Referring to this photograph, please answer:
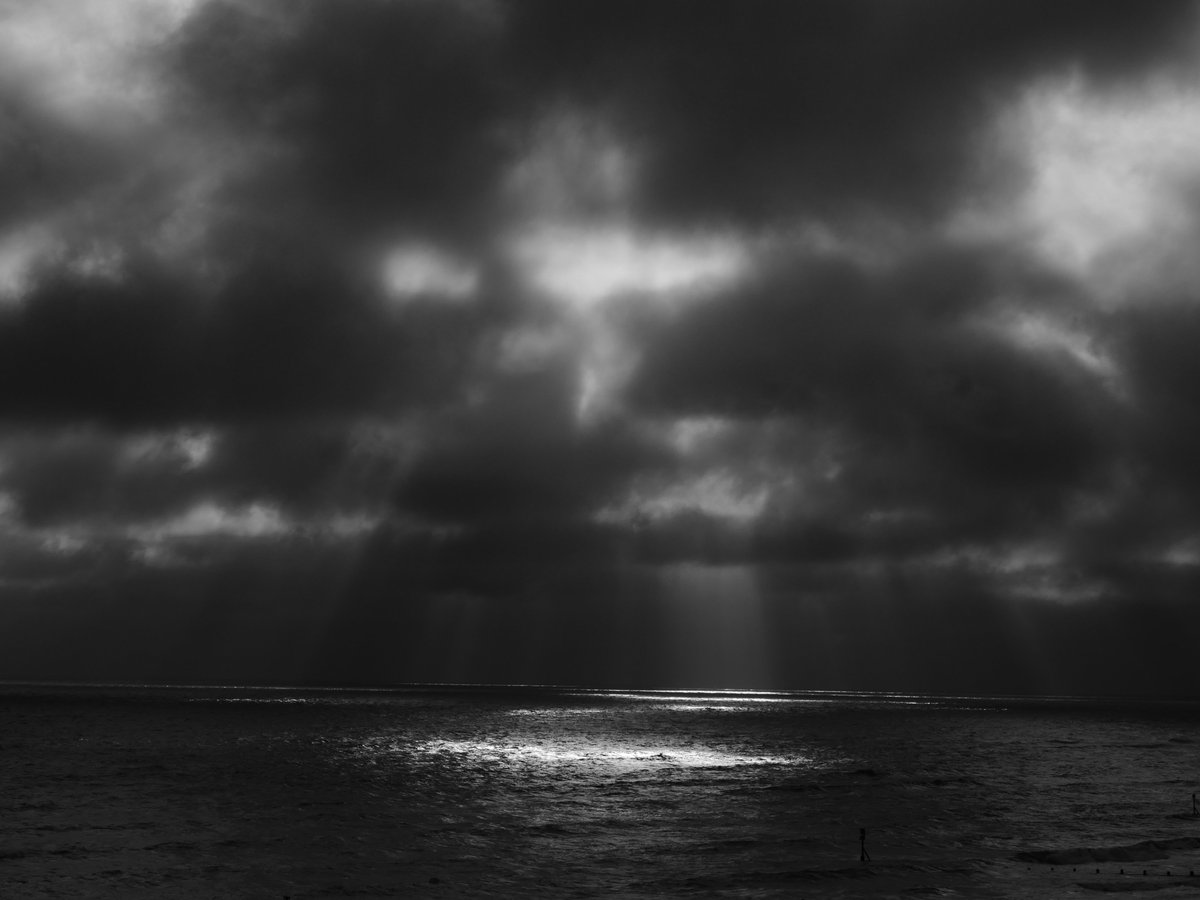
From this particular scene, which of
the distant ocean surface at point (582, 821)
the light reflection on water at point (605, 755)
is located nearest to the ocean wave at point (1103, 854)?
the distant ocean surface at point (582, 821)

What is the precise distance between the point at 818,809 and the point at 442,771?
36762 millimetres

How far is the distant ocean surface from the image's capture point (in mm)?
39375

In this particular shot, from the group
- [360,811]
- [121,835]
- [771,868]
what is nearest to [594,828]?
[771,868]

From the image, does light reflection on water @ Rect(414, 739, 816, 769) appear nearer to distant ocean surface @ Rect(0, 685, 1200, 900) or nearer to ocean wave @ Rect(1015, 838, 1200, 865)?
distant ocean surface @ Rect(0, 685, 1200, 900)

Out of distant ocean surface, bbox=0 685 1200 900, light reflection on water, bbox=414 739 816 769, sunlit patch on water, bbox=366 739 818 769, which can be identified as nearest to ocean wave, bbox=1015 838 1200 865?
distant ocean surface, bbox=0 685 1200 900

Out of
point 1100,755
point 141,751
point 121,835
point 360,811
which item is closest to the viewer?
point 121,835

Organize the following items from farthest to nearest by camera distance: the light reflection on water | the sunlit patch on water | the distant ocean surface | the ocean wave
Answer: the light reflection on water, the sunlit patch on water, the ocean wave, the distant ocean surface

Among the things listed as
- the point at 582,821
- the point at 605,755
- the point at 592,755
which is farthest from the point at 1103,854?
the point at 592,755

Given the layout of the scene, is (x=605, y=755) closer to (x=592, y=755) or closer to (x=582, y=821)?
(x=592, y=755)

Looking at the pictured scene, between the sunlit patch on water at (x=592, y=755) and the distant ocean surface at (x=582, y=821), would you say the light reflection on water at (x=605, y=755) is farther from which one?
the distant ocean surface at (x=582, y=821)

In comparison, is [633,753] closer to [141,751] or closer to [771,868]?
[141,751]

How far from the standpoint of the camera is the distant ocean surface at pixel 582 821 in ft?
129

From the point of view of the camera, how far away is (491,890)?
125 feet

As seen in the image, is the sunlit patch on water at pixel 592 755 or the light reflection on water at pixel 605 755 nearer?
the sunlit patch on water at pixel 592 755
